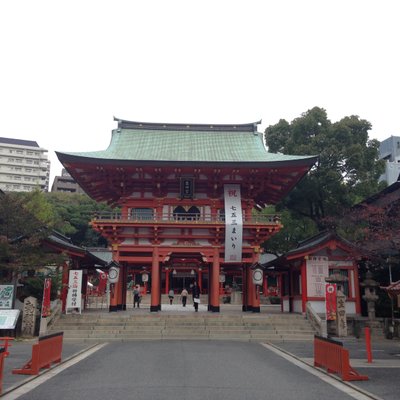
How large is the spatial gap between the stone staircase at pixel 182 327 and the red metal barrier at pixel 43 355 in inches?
267

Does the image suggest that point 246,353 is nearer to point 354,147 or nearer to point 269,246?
point 354,147

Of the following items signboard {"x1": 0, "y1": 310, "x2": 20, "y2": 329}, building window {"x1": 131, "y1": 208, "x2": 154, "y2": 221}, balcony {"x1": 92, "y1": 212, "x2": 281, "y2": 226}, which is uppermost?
building window {"x1": 131, "y1": 208, "x2": 154, "y2": 221}

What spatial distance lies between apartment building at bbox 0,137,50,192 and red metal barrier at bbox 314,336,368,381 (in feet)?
313

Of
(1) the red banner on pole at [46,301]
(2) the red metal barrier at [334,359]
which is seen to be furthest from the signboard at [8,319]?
Answer: (2) the red metal barrier at [334,359]

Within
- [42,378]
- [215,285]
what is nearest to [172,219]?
[215,285]

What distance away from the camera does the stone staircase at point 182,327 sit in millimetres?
19984

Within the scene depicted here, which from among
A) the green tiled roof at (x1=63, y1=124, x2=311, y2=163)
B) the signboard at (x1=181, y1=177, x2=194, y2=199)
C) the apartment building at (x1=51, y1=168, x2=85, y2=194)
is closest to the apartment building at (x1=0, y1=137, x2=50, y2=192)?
the apartment building at (x1=51, y1=168, x2=85, y2=194)

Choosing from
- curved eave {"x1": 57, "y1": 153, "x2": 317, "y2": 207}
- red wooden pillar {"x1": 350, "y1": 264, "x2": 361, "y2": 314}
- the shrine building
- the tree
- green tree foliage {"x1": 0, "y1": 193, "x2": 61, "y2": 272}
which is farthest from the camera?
the tree

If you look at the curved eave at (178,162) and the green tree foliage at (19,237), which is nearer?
the green tree foliage at (19,237)

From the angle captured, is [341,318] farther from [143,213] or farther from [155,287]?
[143,213]

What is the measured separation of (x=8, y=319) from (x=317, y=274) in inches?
620

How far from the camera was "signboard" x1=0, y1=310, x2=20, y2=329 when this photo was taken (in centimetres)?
1709

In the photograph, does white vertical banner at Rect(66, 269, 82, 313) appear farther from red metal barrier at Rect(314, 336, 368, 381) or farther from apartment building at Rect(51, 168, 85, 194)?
apartment building at Rect(51, 168, 85, 194)

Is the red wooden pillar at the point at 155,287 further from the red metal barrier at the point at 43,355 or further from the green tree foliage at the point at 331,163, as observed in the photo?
the green tree foliage at the point at 331,163
